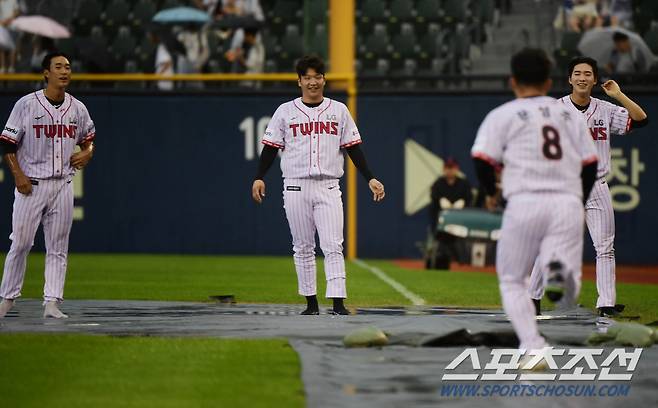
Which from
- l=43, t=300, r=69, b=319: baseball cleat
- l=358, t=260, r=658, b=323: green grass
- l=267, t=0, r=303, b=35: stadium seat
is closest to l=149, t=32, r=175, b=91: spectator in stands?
l=267, t=0, r=303, b=35: stadium seat

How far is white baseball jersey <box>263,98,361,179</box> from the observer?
471 inches

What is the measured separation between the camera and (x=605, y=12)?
950 inches

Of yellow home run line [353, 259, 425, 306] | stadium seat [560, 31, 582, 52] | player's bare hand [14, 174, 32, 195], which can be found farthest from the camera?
stadium seat [560, 31, 582, 52]

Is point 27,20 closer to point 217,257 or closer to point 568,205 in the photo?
point 217,257

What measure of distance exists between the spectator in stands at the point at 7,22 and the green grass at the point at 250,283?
372cm

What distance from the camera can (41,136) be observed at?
11.5 meters

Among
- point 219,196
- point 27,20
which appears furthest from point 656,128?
point 27,20

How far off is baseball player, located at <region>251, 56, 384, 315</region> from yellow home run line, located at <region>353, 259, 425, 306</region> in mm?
2013

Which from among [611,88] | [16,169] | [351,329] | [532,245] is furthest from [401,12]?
[532,245]

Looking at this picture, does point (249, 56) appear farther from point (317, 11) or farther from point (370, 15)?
point (370, 15)

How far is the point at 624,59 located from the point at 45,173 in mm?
13818

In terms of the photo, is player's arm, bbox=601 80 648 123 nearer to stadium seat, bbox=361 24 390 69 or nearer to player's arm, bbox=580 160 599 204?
player's arm, bbox=580 160 599 204

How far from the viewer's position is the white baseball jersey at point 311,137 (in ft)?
39.3

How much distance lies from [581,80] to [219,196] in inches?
512
